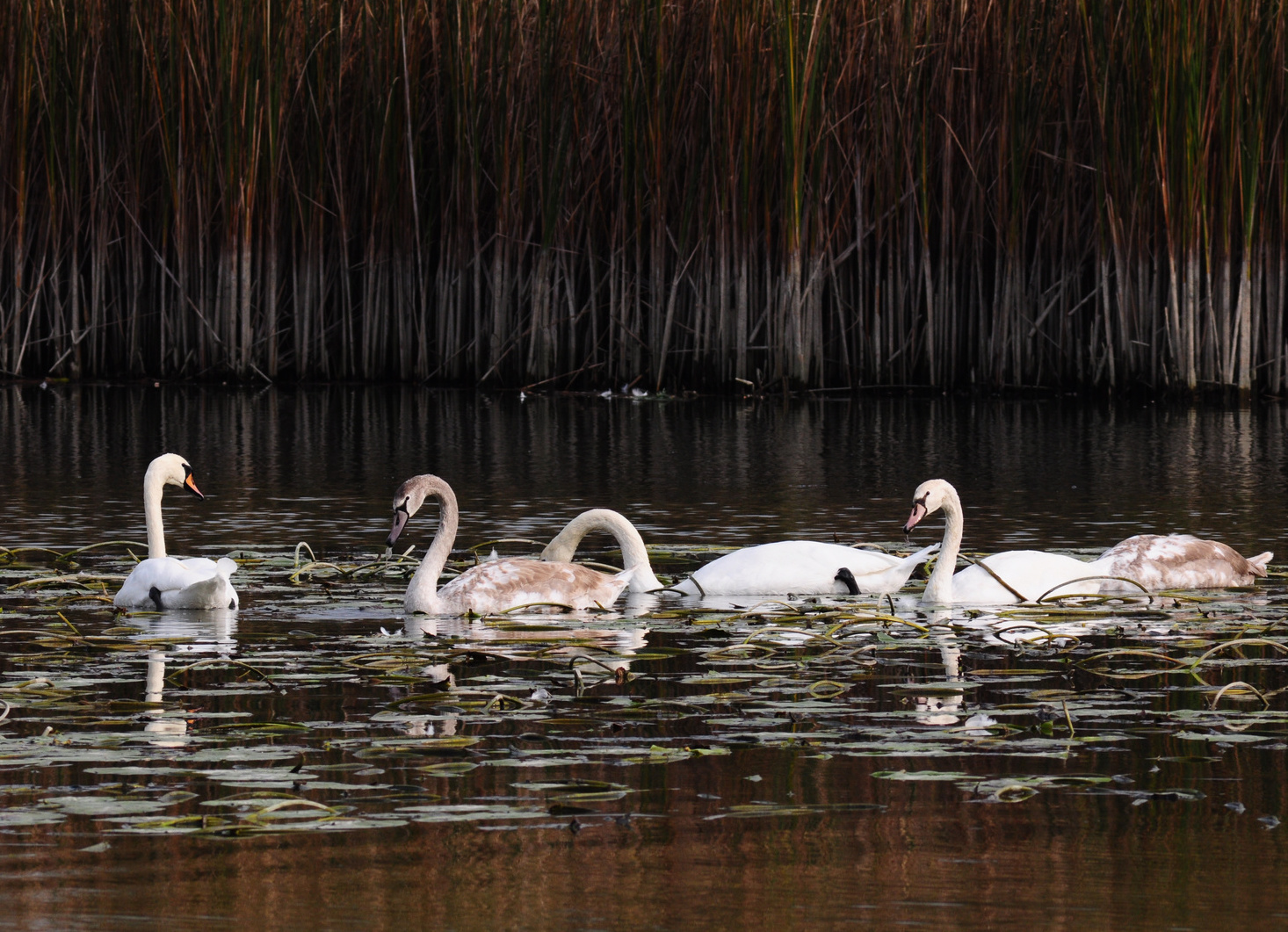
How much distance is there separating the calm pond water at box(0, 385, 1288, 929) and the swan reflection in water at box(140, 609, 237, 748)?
0.02 metres

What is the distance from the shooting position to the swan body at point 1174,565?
886 cm

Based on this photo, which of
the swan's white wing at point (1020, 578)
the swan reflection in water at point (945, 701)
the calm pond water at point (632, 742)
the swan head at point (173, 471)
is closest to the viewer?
the calm pond water at point (632, 742)

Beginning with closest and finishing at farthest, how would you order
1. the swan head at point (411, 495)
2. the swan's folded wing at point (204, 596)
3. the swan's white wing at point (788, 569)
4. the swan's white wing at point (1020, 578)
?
the swan's folded wing at point (204, 596) → the swan's white wing at point (1020, 578) → the swan's white wing at point (788, 569) → the swan head at point (411, 495)

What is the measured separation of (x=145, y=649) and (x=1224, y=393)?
12508 mm

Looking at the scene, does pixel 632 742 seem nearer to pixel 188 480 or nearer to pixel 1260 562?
pixel 1260 562

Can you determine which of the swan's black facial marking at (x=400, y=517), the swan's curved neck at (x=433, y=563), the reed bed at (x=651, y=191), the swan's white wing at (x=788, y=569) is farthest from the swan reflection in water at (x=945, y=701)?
the reed bed at (x=651, y=191)

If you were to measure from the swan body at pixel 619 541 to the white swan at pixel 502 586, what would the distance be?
181 mm

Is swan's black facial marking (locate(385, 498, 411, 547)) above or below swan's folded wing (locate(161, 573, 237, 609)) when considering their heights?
above

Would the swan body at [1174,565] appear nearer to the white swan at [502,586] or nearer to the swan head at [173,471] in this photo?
the white swan at [502,586]

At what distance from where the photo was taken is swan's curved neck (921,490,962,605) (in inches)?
342

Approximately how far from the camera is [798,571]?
887 cm

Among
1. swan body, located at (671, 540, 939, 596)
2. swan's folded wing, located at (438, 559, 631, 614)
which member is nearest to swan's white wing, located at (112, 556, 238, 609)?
swan's folded wing, located at (438, 559, 631, 614)

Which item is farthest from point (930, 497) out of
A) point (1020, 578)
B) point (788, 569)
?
point (788, 569)

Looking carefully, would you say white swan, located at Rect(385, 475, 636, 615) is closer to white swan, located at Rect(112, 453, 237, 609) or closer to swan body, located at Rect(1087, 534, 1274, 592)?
white swan, located at Rect(112, 453, 237, 609)
